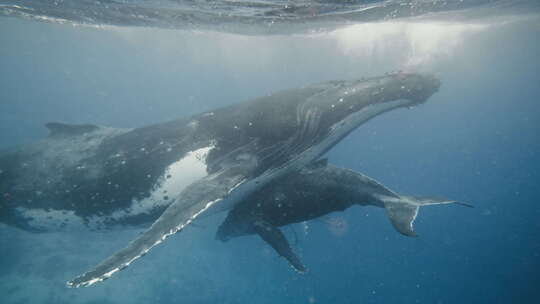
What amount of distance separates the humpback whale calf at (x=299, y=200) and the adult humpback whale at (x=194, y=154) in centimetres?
37

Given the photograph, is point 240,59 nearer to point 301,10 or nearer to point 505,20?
point 505,20

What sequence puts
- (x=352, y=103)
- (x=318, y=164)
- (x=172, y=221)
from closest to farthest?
(x=172, y=221) < (x=352, y=103) < (x=318, y=164)

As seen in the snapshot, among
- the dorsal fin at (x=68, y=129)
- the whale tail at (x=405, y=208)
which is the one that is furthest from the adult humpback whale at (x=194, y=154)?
the whale tail at (x=405, y=208)

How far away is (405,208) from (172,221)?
159 inches

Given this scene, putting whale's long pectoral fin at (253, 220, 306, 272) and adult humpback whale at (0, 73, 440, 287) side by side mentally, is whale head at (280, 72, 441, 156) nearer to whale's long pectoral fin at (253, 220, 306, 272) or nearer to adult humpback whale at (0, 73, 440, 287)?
adult humpback whale at (0, 73, 440, 287)

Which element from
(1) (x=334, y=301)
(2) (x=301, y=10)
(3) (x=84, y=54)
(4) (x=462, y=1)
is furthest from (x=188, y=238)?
(3) (x=84, y=54)

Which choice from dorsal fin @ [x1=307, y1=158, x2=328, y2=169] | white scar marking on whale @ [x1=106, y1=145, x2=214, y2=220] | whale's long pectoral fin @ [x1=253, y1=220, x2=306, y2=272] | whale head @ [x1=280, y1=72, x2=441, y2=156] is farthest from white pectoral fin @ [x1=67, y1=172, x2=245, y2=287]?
dorsal fin @ [x1=307, y1=158, x2=328, y2=169]

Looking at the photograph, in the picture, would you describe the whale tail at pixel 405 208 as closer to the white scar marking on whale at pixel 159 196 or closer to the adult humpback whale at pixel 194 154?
the adult humpback whale at pixel 194 154

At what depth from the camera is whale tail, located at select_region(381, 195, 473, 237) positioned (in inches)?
213

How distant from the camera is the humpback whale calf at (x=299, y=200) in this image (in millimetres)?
6480

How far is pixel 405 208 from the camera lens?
5875 mm

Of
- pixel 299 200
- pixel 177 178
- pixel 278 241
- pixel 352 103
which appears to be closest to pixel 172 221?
pixel 177 178

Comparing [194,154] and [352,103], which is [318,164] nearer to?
[352,103]

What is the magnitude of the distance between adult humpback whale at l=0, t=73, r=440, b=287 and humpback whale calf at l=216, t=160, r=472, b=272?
Result: 0.37 m
